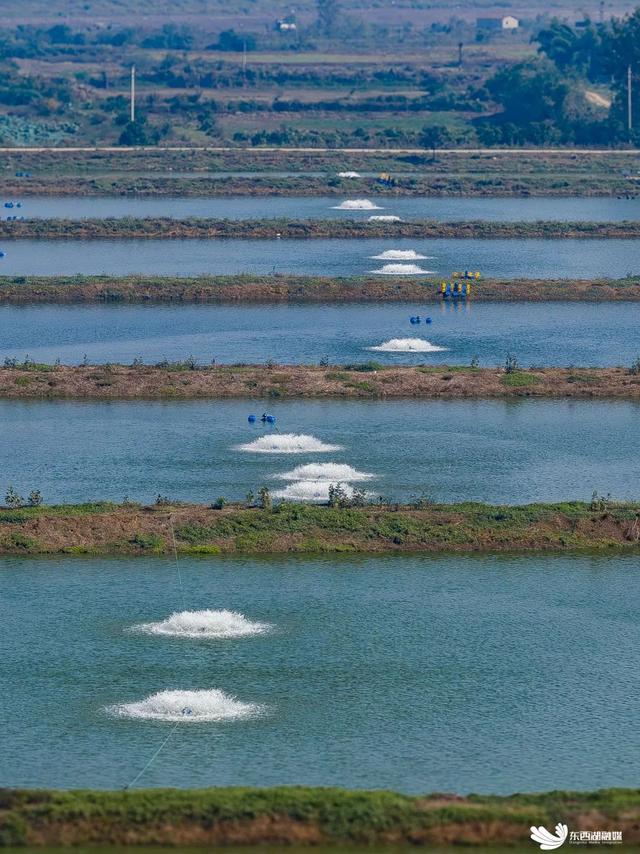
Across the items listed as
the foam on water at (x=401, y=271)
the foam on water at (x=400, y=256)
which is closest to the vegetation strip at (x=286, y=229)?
the foam on water at (x=400, y=256)

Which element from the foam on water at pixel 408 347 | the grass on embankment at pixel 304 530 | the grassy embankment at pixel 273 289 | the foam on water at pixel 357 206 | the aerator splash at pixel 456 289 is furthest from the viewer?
the foam on water at pixel 357 206

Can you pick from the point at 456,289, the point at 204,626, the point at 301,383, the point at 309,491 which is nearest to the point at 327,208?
the point at 456,289

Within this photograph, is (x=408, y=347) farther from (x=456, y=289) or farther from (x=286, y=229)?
(x=286, y=229)

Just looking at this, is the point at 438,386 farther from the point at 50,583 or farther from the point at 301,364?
the point at 50,583

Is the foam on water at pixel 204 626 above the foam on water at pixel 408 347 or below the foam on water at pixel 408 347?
below

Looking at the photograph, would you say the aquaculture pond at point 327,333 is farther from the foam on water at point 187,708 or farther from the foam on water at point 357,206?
the foam on water at point 357,206

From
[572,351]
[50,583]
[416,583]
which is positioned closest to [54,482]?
[50,583]
